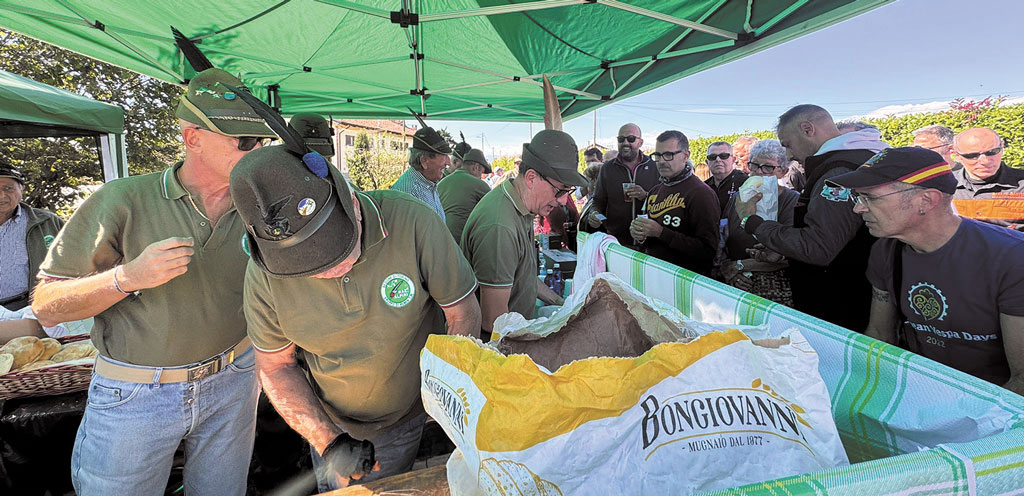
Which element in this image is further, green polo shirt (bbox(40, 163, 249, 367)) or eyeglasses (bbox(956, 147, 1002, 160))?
eyeglasses (bbox(956, 147, 1002, 160))

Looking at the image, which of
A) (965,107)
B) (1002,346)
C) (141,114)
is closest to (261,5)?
(1002,346)

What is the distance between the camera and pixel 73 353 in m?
2.30

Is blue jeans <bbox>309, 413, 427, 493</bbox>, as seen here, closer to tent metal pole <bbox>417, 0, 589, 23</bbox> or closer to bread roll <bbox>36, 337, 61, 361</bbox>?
bread roll <bbox>36, 337, 61, 361</bbox>

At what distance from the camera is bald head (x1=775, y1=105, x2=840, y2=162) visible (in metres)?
2.62

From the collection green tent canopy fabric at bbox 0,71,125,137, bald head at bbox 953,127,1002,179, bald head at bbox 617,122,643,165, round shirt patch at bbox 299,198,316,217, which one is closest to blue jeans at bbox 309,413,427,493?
round shirt patch at bbox 299,198,316,217

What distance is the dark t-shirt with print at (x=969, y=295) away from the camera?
148cm

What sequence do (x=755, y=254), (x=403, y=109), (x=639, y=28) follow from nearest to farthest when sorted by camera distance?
(x=755, y=254) < (x=639, y=28) < (x=403, y=109)

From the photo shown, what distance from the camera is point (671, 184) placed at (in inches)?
148

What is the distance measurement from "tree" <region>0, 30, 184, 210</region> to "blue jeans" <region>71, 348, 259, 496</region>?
25.7 ft

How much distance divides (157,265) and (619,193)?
414cm

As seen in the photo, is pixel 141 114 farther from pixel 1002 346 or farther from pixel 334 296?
pixel 1002 346

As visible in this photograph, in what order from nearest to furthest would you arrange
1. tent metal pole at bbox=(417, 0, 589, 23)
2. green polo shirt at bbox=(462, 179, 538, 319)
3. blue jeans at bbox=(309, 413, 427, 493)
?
blue jeans at bbox=(309, 413, 427, 493) → green polo shirt at bbox=(462, 179, 538, 319) → tent metal pole at bbox=(417, 0, 589, 23)

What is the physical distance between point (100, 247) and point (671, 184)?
352 centimetres

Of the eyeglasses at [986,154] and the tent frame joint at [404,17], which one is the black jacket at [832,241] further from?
the tent frame joint at [404,17]
